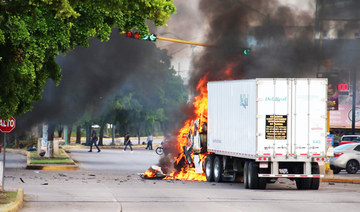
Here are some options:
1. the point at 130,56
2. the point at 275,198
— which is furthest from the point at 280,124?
the point at 130,56

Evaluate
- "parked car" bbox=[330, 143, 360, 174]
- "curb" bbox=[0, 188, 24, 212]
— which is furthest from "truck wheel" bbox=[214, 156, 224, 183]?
"curb" bbox=[0, 188, 24, 212]

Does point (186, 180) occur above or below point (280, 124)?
below

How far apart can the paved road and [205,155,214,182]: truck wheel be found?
2.82ft

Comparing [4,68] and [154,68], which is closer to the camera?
[4,68]

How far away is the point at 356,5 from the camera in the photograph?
35.3 metres

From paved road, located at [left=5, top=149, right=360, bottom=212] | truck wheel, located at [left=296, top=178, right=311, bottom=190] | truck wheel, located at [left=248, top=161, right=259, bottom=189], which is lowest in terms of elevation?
paved road, located at [left=5, top=149, right=360, bottom=212]

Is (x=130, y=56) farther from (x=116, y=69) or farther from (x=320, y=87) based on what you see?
Answer: (x=320, y=87)

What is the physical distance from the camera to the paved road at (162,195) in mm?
16656

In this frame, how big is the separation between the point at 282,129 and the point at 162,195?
4.63 m

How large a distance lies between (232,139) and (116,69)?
54.2ft

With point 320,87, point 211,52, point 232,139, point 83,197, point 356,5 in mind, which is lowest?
point 83,197

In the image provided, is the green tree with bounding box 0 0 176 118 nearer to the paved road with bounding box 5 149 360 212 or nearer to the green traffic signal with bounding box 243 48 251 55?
the paved road with bounding box 5 149 360 212

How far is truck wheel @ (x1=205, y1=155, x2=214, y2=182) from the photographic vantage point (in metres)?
26.6

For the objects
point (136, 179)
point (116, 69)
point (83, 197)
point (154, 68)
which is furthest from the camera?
point (154, 68)
